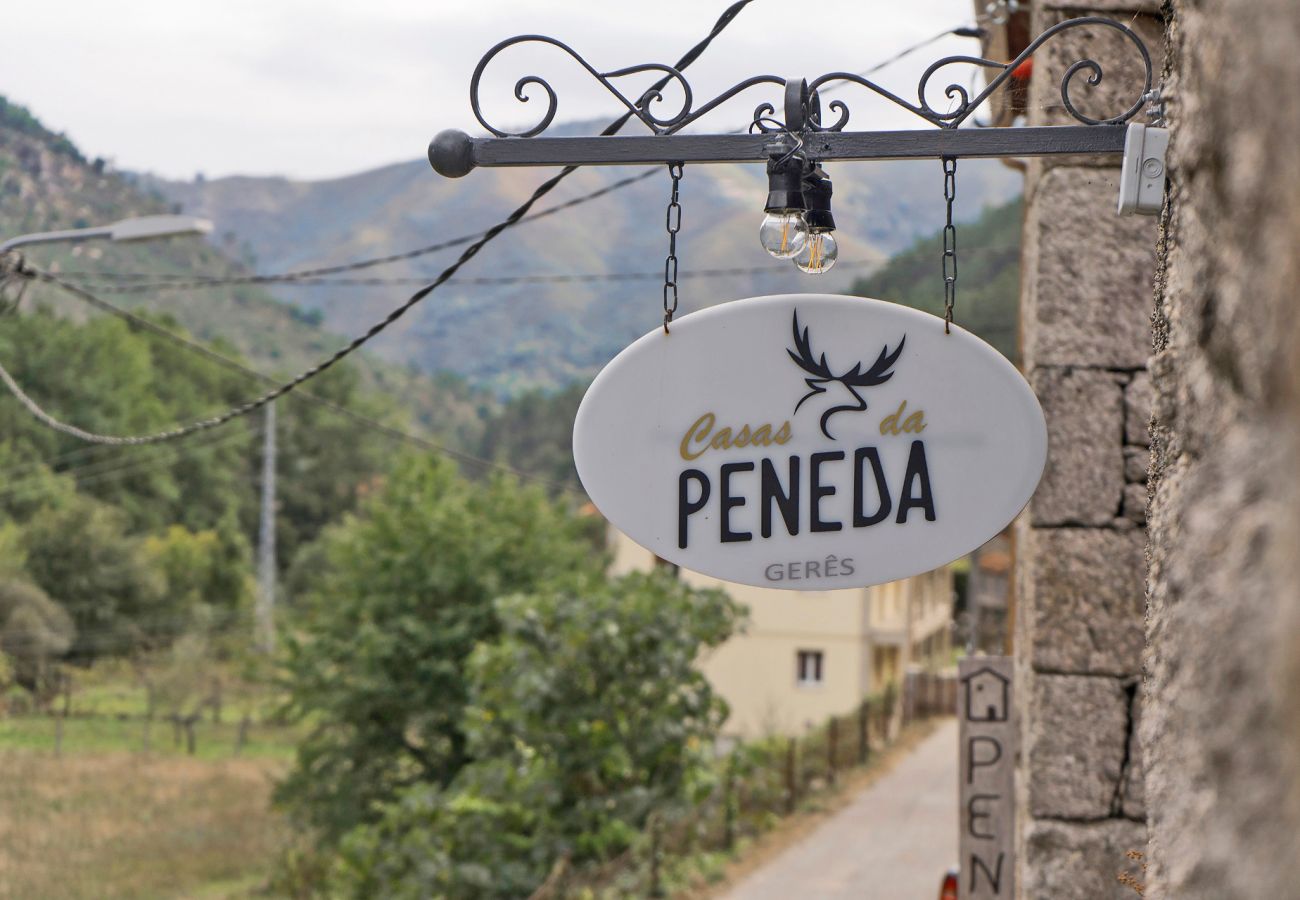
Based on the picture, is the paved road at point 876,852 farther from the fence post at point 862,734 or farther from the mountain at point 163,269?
the mountain at point 163,269

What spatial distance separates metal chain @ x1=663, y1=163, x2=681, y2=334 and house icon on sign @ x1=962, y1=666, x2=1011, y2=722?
2135 millimetres

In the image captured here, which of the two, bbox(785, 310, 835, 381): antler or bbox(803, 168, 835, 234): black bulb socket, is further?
bbox(803, 168, 835, 234): black bulb socket

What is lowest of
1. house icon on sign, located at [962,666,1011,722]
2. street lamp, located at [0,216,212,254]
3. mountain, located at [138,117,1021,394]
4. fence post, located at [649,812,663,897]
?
fence post, located at [649,812,663,897]

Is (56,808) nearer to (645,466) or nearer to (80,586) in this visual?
(80,586)

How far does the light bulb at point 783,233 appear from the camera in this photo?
8.46 feet

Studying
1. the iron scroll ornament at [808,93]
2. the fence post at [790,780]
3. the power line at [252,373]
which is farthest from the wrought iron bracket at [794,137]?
the fence post at [790,780]

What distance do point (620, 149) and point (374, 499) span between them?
19.4 m

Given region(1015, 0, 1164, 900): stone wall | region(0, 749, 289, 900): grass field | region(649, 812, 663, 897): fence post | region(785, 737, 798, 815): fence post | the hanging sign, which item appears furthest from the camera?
region(0, 749, 289, 900): grass field

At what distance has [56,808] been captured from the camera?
22.1m

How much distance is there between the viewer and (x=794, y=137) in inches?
101

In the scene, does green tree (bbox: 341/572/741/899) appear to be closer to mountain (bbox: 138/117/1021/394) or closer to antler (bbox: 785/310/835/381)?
antler (bbox: 785/310/835/381)

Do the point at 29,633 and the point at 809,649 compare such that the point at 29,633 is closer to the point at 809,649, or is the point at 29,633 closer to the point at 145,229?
the point at 809,649

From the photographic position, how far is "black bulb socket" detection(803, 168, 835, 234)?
8.53ft

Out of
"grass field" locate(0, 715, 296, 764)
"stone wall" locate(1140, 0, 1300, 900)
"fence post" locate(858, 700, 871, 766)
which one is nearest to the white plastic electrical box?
"stone wall" locate(1140, 0, 1300, 900)
